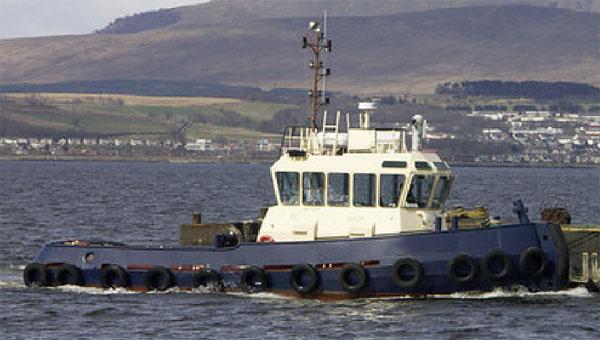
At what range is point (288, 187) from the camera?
113 feet

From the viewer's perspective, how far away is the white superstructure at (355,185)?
3359 cm

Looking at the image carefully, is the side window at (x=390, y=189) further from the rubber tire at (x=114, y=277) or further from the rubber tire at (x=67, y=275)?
the rubber tire at (x=67, y=275)

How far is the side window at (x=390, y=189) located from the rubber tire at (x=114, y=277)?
5.75 meters

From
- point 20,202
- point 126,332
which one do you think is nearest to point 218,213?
point 20,202

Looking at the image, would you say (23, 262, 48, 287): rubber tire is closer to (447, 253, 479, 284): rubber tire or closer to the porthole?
the porthole

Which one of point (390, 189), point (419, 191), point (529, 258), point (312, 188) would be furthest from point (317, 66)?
point (529, 258)

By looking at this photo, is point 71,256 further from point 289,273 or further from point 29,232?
point 29,232

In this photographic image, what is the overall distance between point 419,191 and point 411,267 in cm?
195

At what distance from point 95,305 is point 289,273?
395 centimetres

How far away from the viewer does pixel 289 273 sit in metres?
33.4

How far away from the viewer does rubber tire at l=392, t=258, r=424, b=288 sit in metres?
32.5

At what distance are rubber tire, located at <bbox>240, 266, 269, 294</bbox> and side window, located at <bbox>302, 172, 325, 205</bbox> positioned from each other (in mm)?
1801

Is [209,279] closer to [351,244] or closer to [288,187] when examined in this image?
[288,187]

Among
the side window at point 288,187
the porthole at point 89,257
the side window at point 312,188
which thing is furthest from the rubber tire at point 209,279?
the porthole at point 89,257
